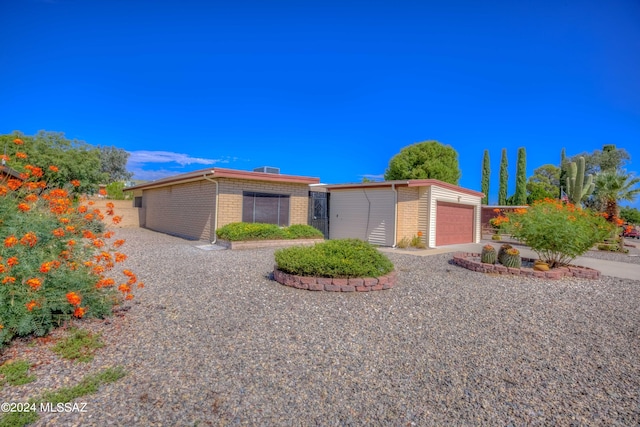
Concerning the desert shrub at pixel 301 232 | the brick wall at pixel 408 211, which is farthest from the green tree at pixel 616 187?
the desert shrub at pixel 301 232

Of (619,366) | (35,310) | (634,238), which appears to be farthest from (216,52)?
(634,238)

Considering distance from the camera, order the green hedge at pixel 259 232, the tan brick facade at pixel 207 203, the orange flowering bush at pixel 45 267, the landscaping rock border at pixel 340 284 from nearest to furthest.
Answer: the orange flowering bush at pixel 45 267
the landscaping rock border at pixel 340 284
the green hedge at pixel 259 232
the tan brick facade at pixel 207 203

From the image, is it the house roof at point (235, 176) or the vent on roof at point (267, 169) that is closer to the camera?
the house roof at point (235, 176)

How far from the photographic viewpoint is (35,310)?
344 centimetres

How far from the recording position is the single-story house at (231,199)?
1261 centimetres

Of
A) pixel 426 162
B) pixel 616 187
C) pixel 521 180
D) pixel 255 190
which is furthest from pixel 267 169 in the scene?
pixel 521 180

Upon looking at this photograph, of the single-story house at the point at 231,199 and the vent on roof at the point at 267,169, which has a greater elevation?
the vent on roof at the point at 267,169

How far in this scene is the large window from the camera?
13234mm

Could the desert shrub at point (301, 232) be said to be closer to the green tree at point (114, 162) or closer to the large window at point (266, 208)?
the large window at point (266, 208)

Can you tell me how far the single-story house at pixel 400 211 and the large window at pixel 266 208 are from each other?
9.01ft

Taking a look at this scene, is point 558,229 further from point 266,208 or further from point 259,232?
point 266,208

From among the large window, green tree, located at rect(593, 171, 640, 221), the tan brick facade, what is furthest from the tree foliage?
green tree, located at rect(593, 171, 640, 221)

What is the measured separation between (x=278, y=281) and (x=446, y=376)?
13.4 feet

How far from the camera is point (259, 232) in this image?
11.9 metres
